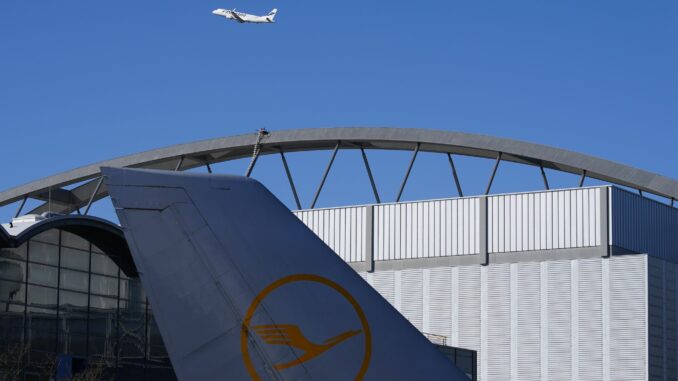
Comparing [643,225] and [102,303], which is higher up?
[643,225]

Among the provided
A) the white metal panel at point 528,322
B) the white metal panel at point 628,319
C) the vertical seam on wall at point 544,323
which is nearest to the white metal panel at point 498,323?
the white metal panel at point 528,322

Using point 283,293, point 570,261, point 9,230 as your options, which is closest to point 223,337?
point 283,293

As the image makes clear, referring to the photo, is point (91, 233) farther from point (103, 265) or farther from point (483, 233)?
point (483, 233)

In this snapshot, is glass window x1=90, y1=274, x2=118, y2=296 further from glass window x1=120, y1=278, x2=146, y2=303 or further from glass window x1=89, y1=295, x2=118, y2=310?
glass window x1=120, y1=278, x2=146, y2=303

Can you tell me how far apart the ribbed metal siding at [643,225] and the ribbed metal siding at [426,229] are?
7.58m

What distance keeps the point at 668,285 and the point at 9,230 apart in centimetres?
3326

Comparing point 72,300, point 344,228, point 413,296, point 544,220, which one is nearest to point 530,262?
point 544,220

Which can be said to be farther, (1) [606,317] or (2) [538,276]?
(2) [538,276]

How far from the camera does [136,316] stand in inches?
1959

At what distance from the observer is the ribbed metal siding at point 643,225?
200 ft

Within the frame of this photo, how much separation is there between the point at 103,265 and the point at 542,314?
78.0ft

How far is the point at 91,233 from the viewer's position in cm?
4794

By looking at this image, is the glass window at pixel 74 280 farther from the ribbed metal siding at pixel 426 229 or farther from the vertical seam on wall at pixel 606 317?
the vertical seam on wall at pixel 606 317

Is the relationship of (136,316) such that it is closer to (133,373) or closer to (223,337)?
(133,373)
